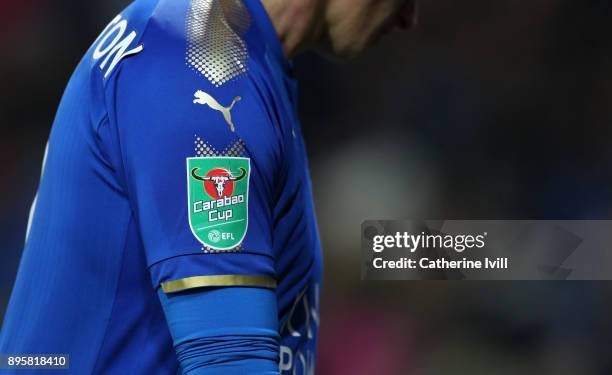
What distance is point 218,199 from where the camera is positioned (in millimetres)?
1117

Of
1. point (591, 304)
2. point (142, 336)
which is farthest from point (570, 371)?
point (142, 336)

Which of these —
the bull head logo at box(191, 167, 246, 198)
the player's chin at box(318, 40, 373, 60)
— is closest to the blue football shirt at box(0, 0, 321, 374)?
the bull head logo at box(191, 167, 246, 198)

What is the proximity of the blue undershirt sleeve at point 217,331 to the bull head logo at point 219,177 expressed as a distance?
12 cm

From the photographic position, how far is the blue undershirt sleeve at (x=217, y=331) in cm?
108

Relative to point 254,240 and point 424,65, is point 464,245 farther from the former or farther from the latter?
point 424,65

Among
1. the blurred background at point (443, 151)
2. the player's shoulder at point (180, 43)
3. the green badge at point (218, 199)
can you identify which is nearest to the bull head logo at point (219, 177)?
the green badge at point (218, 199)

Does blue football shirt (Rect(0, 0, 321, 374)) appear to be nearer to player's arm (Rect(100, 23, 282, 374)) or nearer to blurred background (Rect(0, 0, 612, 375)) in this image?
player's arm (Rect(100, 23, 282, 374))

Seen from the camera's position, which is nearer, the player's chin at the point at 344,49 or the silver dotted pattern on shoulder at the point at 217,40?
the silver dotted pattern on shoulder at the point at 217,40

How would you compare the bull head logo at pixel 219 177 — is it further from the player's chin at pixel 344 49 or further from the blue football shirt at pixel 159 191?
the player's chin at pixel 344 49

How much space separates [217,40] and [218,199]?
8.2 inches

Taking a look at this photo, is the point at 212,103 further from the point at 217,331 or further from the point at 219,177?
the point at 217,331

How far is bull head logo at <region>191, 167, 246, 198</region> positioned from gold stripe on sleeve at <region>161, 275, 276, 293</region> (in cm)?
10

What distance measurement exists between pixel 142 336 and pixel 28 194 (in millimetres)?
2977

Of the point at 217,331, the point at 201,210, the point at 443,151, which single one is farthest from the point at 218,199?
the point at 443,151
